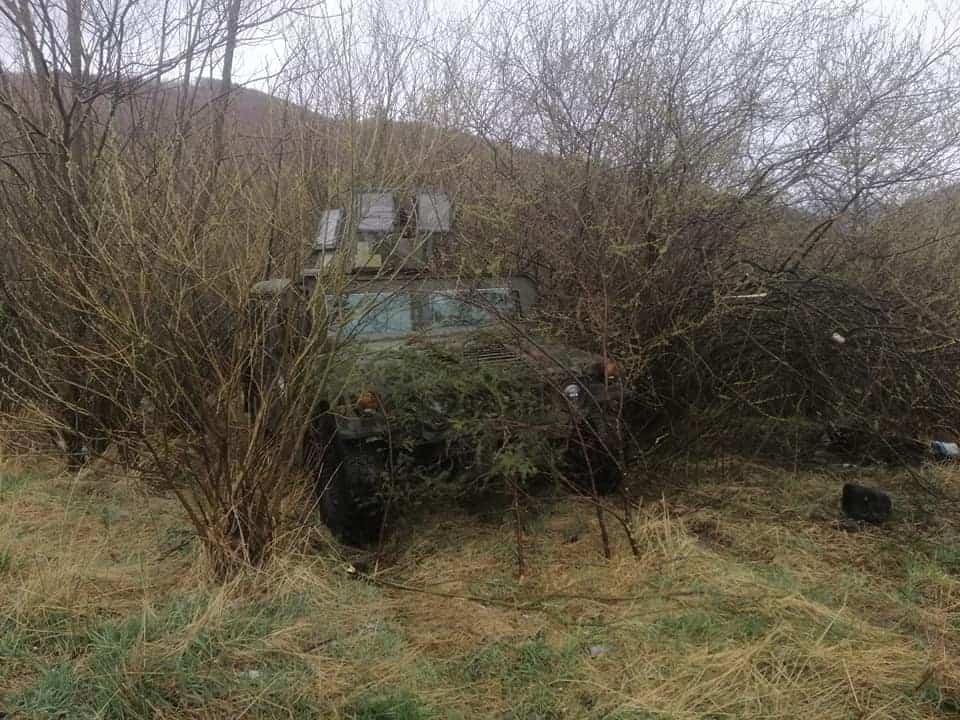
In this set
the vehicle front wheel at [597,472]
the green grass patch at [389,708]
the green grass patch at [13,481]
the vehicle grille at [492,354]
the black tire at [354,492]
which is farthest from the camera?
the green grass patch at [13,481]

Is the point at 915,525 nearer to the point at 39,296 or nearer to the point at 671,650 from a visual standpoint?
the point at 671,650

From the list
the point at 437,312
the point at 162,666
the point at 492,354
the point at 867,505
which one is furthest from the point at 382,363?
the point at 867,505

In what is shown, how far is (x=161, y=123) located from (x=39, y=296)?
62.9 inches

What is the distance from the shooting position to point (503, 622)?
3193 mm

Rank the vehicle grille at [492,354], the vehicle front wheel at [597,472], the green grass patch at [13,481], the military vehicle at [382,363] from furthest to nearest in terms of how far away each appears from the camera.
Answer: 1. the green grass patch at [13,481]
2. the vehicle front wheel at [597,472]
3. the vehicle grille at [492,354]
4. the military vehicle at [382,363]

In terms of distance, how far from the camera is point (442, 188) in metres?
5.65

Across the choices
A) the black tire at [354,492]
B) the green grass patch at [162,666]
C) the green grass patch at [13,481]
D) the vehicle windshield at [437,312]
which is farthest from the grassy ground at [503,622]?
the vehicle windshield at [437,312]

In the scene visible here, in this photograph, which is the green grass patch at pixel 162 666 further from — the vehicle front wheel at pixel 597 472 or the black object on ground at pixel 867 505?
the black object on ground at pixel 867 505

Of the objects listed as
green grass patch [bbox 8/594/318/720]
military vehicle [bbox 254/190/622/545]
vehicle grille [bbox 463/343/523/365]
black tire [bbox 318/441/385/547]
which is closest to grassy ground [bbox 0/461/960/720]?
green grass patch [bbox 8/594/318/720]

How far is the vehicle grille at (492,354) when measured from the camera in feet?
14.1

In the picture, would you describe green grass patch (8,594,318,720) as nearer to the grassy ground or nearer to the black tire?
the grassy ground

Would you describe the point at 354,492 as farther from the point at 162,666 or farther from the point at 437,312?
the point at 437,312

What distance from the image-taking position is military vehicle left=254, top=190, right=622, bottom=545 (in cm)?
359

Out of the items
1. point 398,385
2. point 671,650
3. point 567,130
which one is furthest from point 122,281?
point 567,130
